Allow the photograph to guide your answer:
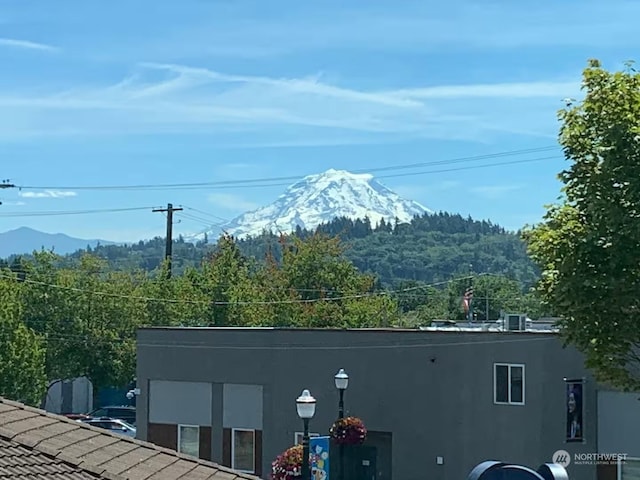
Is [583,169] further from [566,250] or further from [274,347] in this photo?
[274,347]

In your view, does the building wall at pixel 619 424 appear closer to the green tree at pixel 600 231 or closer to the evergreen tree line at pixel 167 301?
the green tree at pixel 600 231

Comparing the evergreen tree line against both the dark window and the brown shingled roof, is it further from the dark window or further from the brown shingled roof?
the brown shingled roof

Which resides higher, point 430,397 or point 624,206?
point 624,206

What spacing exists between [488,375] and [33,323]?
3428 cm

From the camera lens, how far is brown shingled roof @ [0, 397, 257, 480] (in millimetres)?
7066

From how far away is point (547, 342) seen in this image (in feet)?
99.9

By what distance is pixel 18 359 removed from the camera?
4675 cm

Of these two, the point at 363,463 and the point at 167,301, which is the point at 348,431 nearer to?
the point at 363,463

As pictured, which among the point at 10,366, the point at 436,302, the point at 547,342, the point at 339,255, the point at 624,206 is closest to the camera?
the point at 624,206

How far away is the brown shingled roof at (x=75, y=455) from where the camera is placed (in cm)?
707

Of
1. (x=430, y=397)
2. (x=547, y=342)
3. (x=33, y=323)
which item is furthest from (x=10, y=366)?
(x=547, y=342)

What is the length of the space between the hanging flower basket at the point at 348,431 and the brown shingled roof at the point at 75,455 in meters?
20.2

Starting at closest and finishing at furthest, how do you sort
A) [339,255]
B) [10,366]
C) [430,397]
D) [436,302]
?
[430,397] → [10,366] → [339,255] → [436,302]

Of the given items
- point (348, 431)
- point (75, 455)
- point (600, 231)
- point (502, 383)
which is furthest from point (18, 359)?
point (75, 455)
